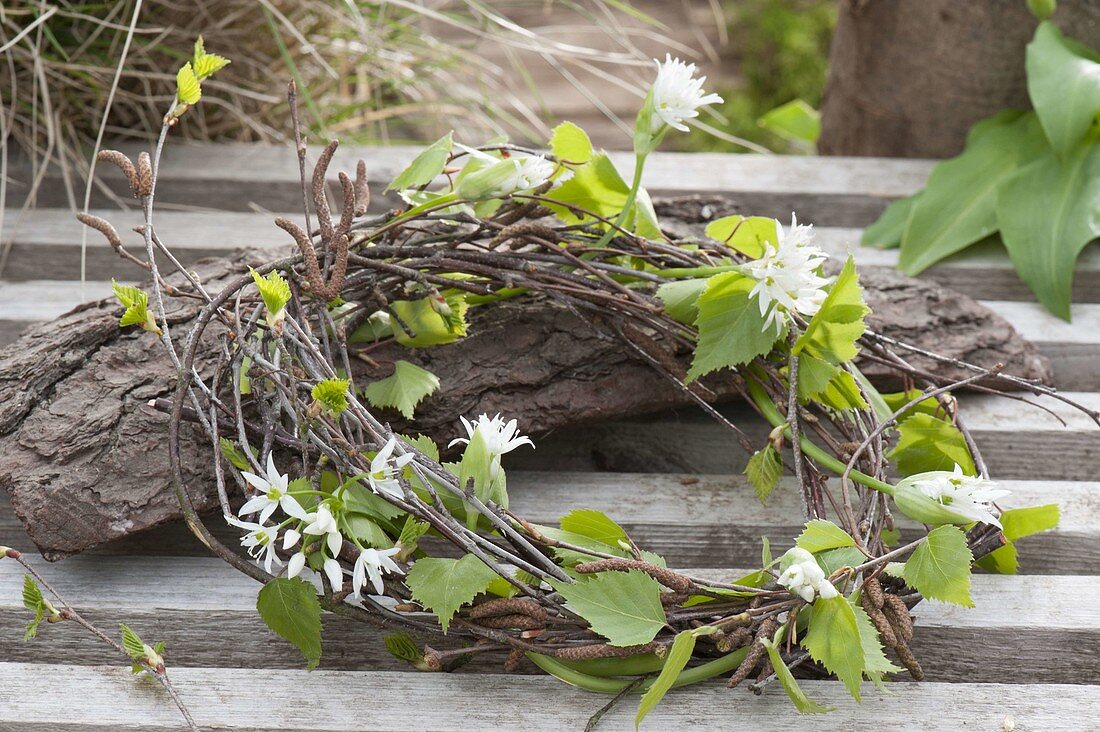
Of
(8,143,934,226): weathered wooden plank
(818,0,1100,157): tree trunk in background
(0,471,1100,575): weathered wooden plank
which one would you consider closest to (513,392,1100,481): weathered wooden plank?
(0,471,1100,575): weathered wooden plank

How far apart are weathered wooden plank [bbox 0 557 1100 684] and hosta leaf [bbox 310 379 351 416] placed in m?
0.18

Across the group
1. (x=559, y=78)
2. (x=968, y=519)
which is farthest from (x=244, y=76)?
(x=559, y=78)

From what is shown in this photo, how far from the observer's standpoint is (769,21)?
2.80 metres

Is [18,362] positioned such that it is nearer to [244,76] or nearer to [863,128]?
[244,76]

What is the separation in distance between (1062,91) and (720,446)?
0.54m

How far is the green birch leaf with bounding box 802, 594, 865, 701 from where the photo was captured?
1.84ft

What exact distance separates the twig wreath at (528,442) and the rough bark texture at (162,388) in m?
0.02

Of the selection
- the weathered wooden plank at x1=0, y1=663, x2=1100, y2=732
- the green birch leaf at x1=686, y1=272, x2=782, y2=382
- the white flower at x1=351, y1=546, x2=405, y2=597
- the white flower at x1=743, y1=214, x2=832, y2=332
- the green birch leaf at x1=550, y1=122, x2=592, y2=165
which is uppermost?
the green birch leaf at x1=550, y1=122, x2=592, y2=165

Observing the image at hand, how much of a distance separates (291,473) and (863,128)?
94 cm

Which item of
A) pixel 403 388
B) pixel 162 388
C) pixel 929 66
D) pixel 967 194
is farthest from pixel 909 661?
pixel 929 66

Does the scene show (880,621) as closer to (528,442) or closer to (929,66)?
(528,442)

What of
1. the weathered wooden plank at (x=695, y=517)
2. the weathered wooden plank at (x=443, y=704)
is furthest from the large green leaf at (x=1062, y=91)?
the weathered wooden plank at (x=443, y=704)

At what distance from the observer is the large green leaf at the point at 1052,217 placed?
99 centimetres

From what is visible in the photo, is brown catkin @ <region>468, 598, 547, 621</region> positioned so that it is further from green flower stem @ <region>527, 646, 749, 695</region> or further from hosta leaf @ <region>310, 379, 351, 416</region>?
hosta leaf @ <region>310, 379, 351, 416</region>
